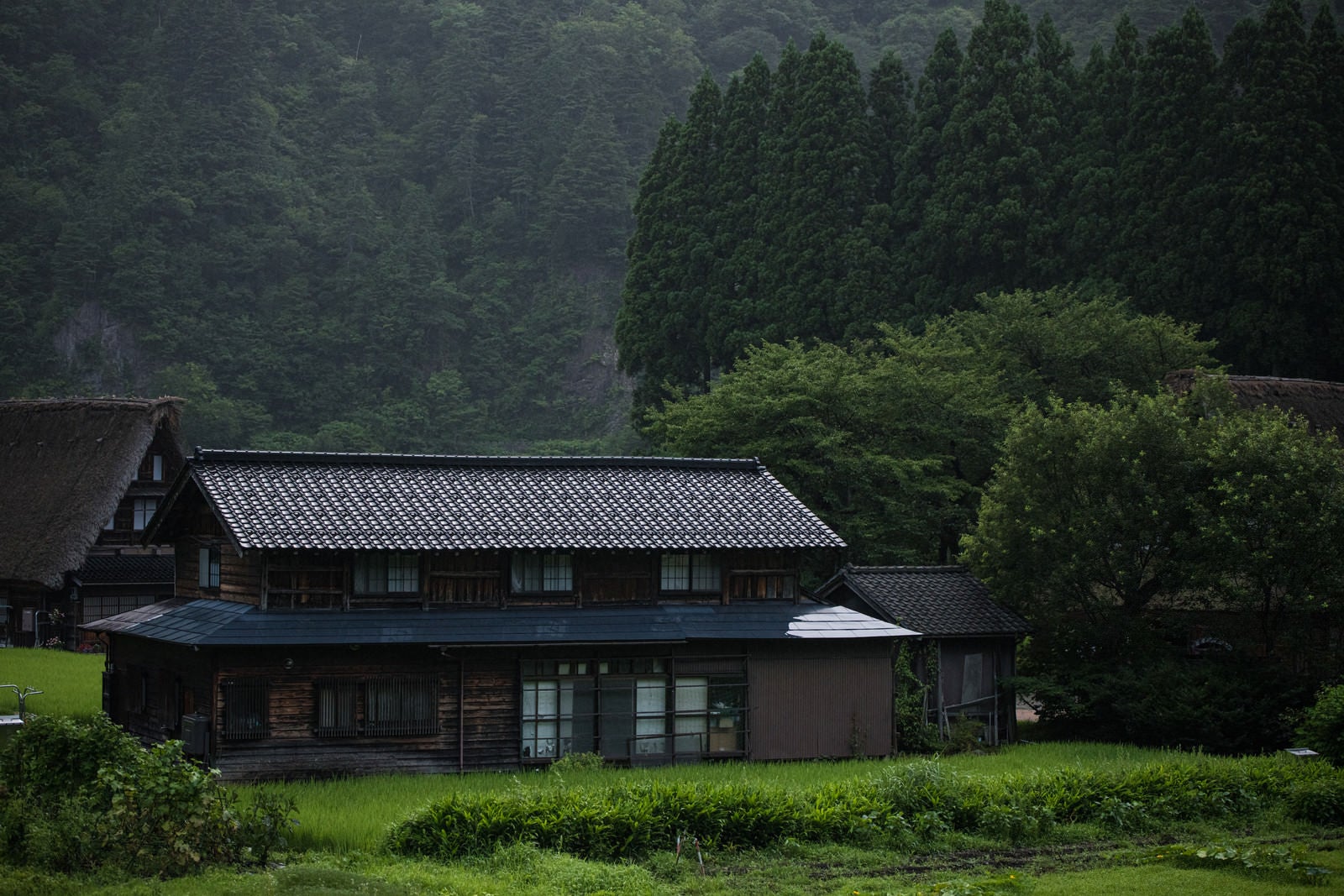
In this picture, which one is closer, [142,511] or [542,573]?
[542,573]

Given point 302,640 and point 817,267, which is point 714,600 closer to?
point 302,640

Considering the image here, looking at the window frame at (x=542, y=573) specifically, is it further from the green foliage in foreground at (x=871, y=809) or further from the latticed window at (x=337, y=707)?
the green foliage in foreground at (x=871, y=809)

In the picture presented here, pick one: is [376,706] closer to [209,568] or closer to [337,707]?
[337,707]

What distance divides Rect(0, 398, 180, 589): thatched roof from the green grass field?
23.6 metres

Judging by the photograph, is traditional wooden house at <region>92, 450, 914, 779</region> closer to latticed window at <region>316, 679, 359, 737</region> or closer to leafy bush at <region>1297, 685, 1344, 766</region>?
latticed window at <region>316, 679, 359, 737</region>

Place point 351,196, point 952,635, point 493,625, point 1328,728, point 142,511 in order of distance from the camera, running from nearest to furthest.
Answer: point 1328,728
point 493,625
point 952,635
point 142,511
point 351,196

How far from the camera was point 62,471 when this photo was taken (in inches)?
1677

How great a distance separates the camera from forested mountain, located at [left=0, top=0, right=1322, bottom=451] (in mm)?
77312

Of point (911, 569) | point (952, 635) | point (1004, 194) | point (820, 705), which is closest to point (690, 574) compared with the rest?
point (820, 705)

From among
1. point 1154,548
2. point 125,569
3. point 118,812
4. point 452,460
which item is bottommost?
point 118,812

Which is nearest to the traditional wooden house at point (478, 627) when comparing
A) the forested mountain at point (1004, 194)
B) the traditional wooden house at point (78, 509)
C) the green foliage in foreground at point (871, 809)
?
the green foliage in foreground at point (871, 809)

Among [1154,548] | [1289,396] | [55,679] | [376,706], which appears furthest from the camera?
[1289,396]

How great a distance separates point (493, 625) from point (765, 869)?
9600mm

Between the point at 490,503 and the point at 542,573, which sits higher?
the point at 490,503
